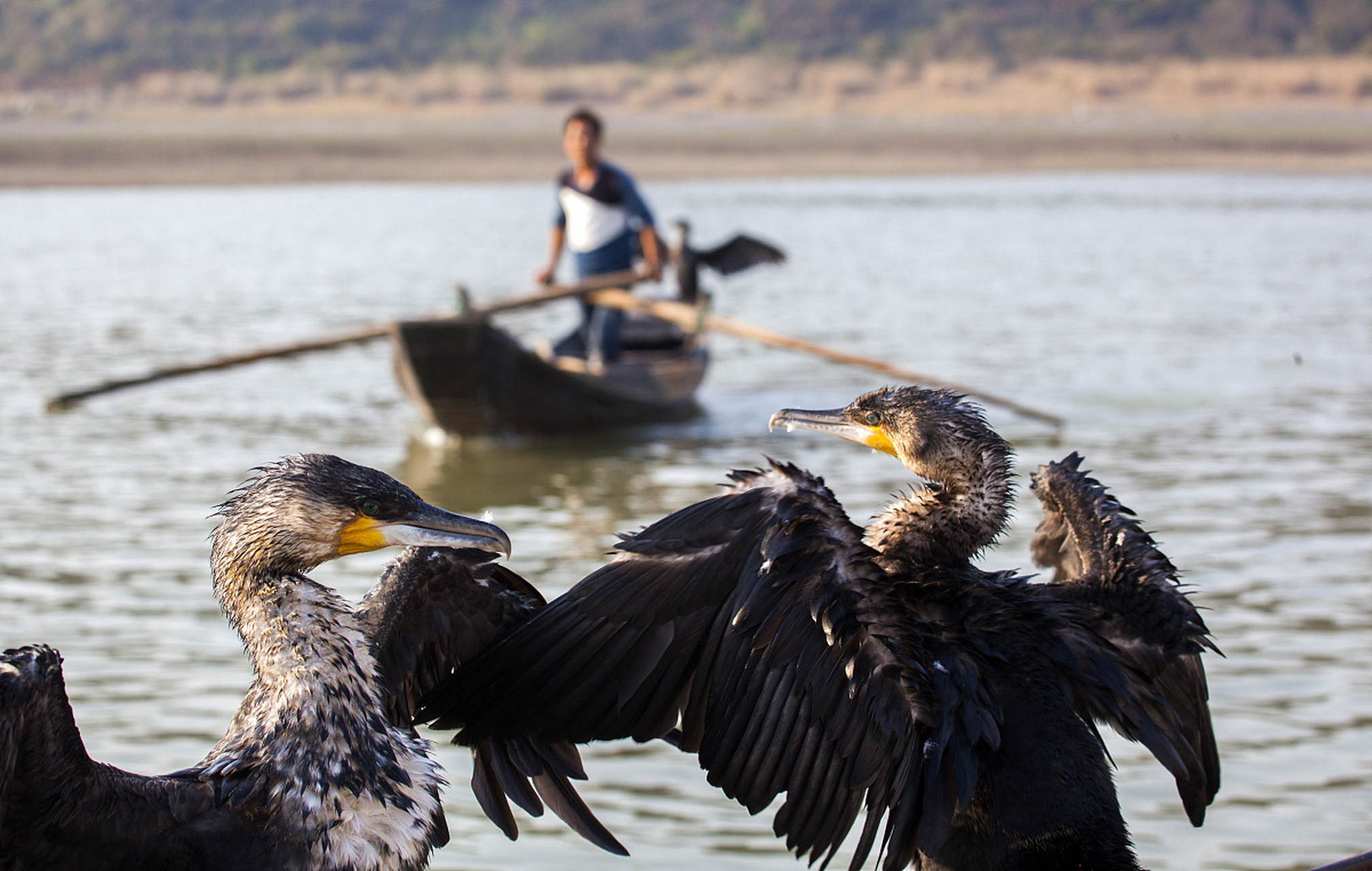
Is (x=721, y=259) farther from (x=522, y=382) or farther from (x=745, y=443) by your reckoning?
(x=522, y=382)

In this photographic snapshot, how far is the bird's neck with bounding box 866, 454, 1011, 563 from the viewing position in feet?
11.0

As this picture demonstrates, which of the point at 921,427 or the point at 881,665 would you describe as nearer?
the point at 881,665

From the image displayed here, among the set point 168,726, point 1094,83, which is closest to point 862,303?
point 168,726

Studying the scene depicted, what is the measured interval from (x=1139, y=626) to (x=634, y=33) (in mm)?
59431

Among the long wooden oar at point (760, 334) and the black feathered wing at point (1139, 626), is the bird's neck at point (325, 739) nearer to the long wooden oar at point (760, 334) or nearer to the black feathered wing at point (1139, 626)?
the black feathered wing at point (1139, 626)

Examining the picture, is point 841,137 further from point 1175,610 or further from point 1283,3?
point 1175,610

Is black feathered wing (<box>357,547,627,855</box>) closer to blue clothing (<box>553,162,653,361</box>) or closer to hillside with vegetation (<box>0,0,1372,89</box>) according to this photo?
blue clothing (<box>553,162,653,361</box>)

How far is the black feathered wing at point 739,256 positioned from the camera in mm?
12898

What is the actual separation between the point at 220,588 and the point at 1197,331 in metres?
13.3

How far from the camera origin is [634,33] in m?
60.7

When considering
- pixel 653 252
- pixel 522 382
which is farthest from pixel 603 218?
pixel 522 382

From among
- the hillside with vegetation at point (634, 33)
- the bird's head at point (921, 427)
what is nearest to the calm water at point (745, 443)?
the bird's head at point (921, 427)

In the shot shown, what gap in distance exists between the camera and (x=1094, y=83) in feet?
169

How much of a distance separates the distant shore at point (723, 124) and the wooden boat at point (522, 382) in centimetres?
2761
